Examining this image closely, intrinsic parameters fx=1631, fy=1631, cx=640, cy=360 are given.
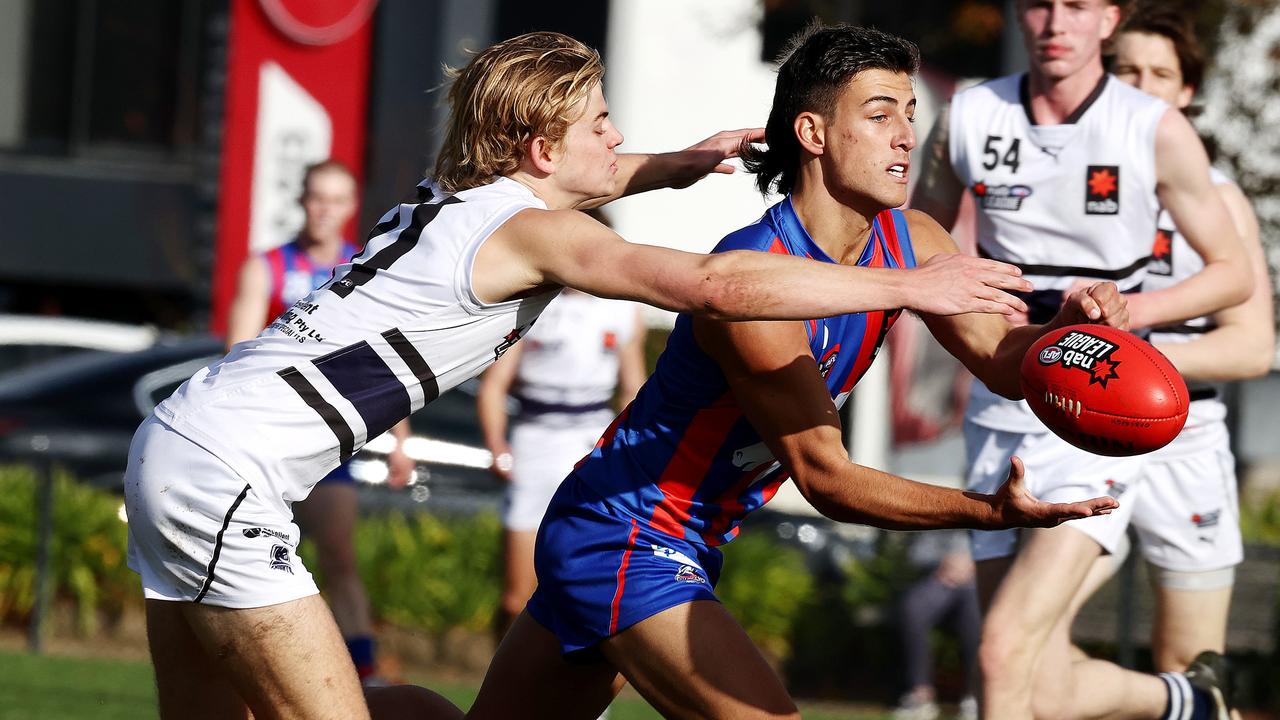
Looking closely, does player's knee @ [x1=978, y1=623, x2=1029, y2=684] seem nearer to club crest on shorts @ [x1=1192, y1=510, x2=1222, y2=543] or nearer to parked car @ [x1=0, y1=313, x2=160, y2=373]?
club crest on shorts @ [x1=1192, y1=510, x2=1222, y2=543]

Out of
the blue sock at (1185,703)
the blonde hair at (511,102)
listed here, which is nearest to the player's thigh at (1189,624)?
the blue sock at (1185,703)

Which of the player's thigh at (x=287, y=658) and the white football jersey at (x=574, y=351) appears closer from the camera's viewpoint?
the player's thigh at (x=287, y=658)

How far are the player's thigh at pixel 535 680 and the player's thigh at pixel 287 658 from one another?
1.41ft

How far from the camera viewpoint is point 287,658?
3.67m

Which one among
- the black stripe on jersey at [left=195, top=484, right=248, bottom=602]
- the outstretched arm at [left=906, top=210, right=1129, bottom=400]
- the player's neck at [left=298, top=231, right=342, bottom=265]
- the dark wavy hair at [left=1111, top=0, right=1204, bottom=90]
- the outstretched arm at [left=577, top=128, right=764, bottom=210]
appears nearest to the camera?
the black stripe on jersey at [left=195, top=484, right=248, bottom=602]

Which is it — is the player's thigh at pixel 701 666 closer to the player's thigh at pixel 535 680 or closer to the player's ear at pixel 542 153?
the player's thigh at pixel 535 680

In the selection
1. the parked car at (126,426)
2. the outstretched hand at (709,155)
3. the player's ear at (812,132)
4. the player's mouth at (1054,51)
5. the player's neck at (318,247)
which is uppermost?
the player's mouth at (1054,51)

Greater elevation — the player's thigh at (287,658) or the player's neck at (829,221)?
the player's neck at (829,221)

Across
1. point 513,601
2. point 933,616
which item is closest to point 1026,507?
point 513,601

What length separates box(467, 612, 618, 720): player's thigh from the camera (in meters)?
4.07

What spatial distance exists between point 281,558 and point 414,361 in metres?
0.54

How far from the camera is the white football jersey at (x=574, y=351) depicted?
26.8ft

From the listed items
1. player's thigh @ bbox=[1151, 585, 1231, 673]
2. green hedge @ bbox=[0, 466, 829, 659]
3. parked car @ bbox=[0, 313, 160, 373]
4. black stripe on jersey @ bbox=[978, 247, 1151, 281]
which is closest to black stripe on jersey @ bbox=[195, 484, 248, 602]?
black stripe on jersey @ bbox=[978, 247, 1151, 281]

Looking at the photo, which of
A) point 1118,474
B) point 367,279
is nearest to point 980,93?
point 1118,474
